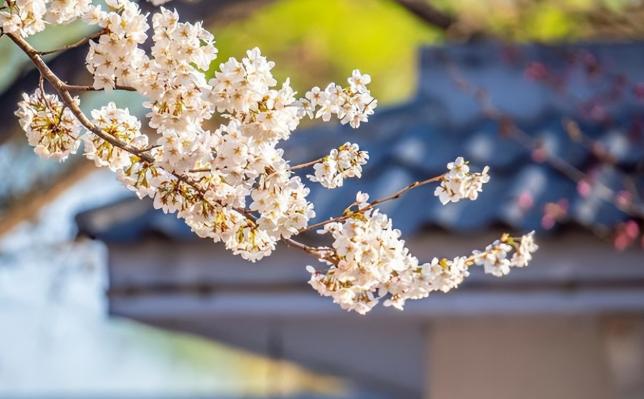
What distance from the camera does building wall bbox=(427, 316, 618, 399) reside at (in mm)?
3941

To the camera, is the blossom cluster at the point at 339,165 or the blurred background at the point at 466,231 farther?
the blurred background at the point at 466,231

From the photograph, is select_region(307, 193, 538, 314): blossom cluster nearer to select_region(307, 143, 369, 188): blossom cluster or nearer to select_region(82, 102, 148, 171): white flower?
select_region(307, 143, 369, 188): blossom cluster

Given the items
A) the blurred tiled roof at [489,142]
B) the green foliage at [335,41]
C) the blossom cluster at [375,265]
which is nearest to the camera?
the blossom cluster at [375,265]

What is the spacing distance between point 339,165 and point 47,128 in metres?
0.42

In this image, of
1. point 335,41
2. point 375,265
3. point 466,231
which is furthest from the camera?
point 335,41

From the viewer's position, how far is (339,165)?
195cm

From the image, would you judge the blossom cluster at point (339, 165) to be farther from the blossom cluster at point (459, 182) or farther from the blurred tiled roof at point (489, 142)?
the blurred tiled roof at point (489, 142)

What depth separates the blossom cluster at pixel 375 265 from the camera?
1.86m

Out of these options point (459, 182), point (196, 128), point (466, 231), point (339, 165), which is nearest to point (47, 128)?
point (196, 128)

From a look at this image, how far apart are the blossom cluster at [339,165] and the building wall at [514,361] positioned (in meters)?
2.04

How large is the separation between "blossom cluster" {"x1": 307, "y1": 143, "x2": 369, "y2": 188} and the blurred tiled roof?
4.81ft

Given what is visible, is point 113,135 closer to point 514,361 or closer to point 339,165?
point 339,165

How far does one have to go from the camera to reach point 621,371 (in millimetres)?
3717

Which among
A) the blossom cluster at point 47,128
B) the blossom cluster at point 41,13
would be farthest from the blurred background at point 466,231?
the blossom cluster at point 41,13
